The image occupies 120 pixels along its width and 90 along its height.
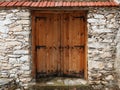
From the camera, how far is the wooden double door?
22.1ft

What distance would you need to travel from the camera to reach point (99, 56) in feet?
20.7

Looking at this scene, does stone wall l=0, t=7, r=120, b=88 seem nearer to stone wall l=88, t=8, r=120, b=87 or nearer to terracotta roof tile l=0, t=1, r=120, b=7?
stone wall l=88, t=8, r=120, b=87

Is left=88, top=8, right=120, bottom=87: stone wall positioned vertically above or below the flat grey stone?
above

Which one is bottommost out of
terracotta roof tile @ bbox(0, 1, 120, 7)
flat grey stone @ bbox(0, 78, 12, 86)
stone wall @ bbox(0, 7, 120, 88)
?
flat grey stone @ bbox(0, 78, 12, 86)

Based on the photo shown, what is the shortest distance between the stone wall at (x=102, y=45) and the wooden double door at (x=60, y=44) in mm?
493

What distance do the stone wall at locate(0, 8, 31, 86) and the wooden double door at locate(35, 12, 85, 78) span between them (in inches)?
20.5

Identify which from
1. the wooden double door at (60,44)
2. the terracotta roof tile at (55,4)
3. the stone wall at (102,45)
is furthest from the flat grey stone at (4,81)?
the stone wall at (102,45)

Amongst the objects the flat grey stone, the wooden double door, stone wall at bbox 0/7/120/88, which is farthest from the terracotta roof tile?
the flat grey stone

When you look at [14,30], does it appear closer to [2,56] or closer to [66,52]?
[2,56]

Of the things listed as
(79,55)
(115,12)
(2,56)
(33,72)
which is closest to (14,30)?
(2,56)

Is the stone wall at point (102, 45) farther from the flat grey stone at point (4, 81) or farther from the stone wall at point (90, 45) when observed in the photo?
the flat grey stone at point (4, 81)

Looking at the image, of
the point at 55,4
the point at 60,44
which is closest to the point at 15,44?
the point at 60,44

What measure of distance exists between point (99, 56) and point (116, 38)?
616mm

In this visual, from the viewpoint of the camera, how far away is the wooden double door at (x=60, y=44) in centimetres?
672
